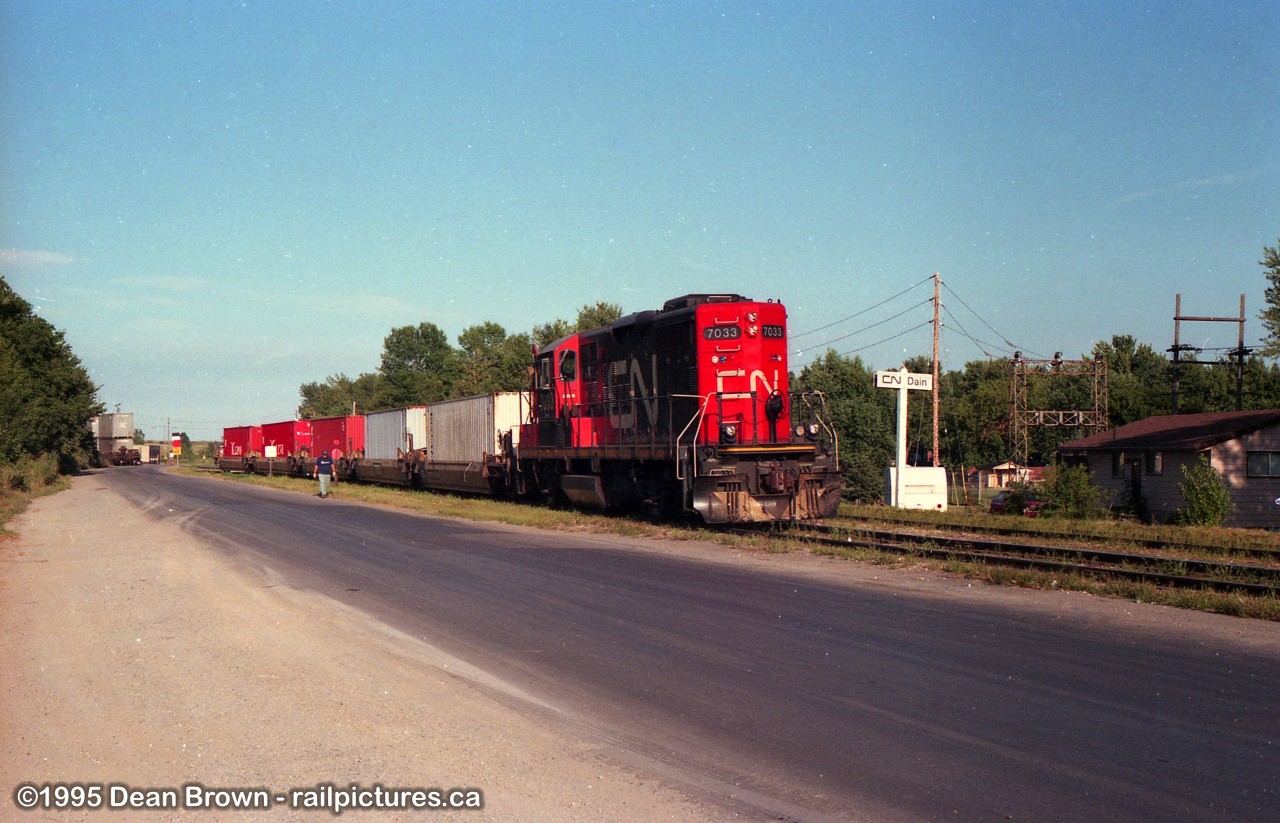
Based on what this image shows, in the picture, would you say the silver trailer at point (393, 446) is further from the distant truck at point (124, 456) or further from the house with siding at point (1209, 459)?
the distant truck at point (124, 456)

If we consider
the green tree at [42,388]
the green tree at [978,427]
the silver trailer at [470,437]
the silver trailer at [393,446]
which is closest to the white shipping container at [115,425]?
the green tree at [42,388]

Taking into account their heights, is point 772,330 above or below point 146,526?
above

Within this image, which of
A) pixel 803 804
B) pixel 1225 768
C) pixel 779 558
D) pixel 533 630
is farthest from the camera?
pixel 779 558

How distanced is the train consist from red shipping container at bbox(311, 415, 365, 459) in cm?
1895

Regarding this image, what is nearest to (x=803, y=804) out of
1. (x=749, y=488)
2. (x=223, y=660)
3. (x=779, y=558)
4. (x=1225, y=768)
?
(x=1225, y=768)

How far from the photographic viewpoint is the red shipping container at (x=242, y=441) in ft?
219

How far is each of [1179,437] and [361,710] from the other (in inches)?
1312

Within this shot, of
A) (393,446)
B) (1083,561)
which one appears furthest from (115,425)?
(1083,561)

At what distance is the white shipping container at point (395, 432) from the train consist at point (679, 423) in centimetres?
954

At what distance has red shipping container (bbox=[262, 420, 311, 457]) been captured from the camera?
2206 inches

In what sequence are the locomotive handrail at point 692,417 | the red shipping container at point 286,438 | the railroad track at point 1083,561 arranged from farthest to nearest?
the red shipping container at point 286,438, the locomotive handrail at point 692,417, the railroad track at point 1083,561

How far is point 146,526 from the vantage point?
77.8ft

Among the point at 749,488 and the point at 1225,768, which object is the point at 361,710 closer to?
the point at 1225,768

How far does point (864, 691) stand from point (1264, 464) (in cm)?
2969
